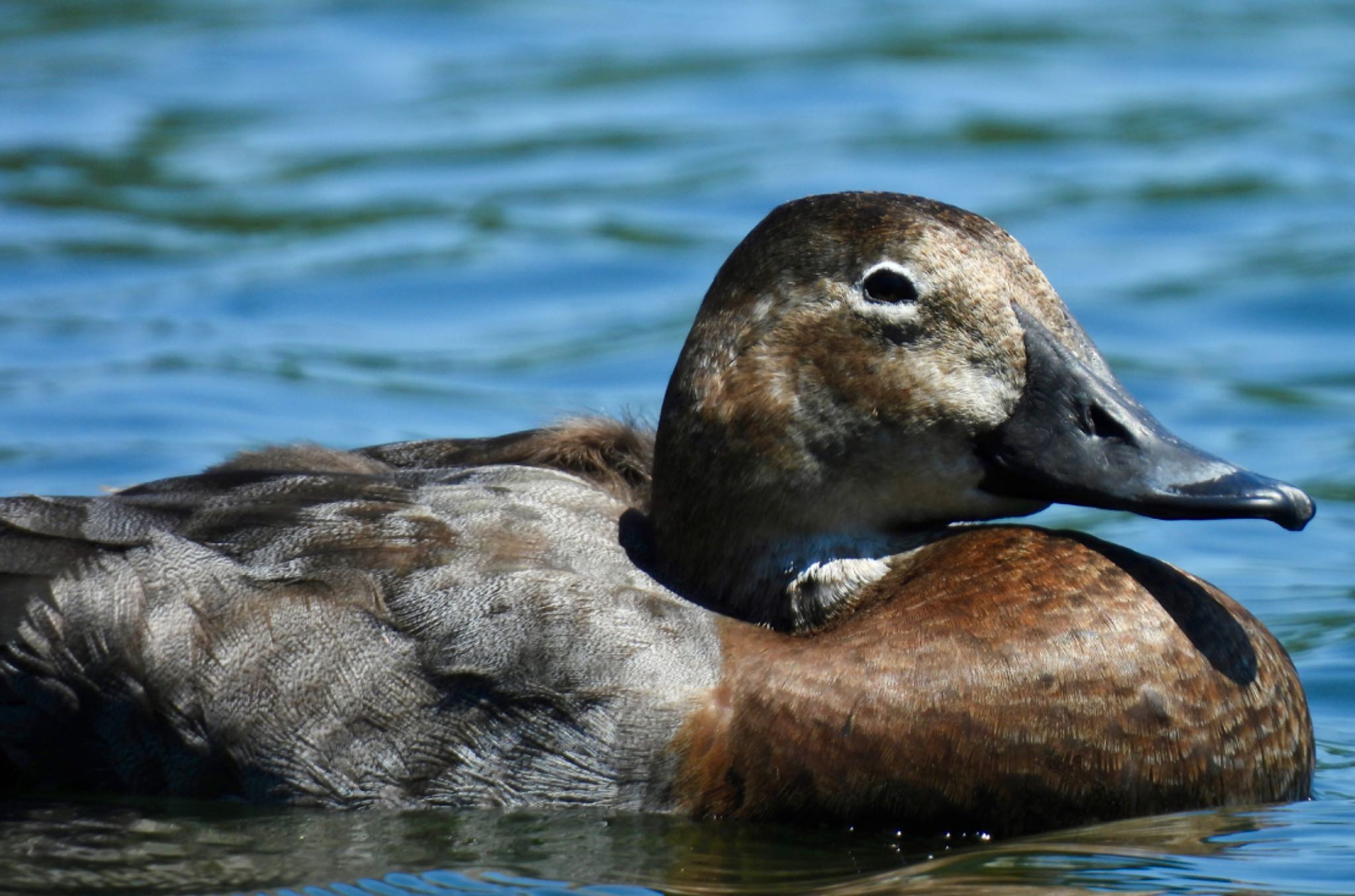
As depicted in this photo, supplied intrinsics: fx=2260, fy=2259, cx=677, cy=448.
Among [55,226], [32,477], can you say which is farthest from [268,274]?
[32,477]

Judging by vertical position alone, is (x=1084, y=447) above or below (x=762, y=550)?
above

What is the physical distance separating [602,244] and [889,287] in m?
6.12

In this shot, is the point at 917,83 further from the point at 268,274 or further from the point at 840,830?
the point at 840,830

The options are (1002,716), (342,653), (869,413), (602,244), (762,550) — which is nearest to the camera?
(1002,716)

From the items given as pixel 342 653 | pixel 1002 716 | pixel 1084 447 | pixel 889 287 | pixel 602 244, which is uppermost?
pixel 602 244

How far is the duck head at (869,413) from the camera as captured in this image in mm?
5391

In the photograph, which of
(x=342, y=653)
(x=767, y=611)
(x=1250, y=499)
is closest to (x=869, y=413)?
(x=767, y=611)

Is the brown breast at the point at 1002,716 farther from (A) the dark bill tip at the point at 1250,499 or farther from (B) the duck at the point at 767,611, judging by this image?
(A) the dark bill tip at the point at 1250,499

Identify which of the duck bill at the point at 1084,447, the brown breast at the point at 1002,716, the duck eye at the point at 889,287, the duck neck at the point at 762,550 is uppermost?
the duck eye at the point at 889,287

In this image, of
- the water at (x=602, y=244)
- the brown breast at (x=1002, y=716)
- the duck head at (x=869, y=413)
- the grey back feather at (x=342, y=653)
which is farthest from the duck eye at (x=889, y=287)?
the water at (x=602, y=244)

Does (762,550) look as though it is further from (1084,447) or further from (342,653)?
(342,653)

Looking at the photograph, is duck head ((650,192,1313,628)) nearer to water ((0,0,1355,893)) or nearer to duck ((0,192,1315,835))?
duck ((0,192,1315,835))

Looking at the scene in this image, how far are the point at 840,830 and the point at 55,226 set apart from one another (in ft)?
25.8

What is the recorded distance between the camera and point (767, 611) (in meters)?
5.56
